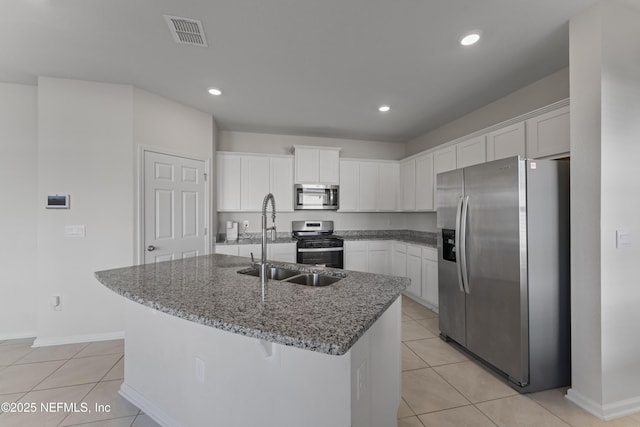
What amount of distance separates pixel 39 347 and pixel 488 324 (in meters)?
4.23

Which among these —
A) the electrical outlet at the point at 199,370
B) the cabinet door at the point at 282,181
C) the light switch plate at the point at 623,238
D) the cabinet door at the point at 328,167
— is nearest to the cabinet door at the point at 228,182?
the cabinet door at the point at 282,181

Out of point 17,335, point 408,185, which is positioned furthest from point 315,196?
point 17,335

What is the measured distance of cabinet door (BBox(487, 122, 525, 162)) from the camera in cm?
255

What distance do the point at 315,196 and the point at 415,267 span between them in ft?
6.23

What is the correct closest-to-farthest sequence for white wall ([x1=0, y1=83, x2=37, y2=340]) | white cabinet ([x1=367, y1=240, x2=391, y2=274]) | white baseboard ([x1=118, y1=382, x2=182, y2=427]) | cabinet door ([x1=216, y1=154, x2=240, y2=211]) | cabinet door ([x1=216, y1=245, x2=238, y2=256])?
white baseboard ([x1=118, y1=382, x2=182, y2=427]), white wall ([x1=0, y1=83, x2=37, y2=340]), cabinet door ([x1=216, y1=245, x2=238, y2=256]), cabinet door ([x1=216, y1=154, x2=240, y2=211]), white cabinet ([x1=367, y1=240, x2=391, y2=274])

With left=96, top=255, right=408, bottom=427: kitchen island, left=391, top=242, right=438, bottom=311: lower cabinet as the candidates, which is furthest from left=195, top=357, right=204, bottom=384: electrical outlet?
left=391, top=242, right=438, bottom=311: lower cabinet

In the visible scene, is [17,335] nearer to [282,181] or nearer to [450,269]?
[282,181]

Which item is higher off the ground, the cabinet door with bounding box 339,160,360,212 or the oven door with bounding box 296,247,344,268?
the cabinet door with bounding box 339,160,360,212

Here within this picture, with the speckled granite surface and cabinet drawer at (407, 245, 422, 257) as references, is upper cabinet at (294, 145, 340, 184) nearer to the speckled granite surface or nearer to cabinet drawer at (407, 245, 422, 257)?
cabinet drawer at (407, 245, 422, 257)

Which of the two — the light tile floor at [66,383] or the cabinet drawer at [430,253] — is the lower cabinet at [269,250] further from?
the cabinet drawer at [430,253]

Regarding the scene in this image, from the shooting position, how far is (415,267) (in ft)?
12.5

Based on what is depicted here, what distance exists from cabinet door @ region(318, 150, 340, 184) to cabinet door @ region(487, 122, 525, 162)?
2.21 m

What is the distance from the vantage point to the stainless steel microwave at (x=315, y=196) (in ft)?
14.3

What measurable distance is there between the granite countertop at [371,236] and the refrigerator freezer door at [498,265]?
1.41m
